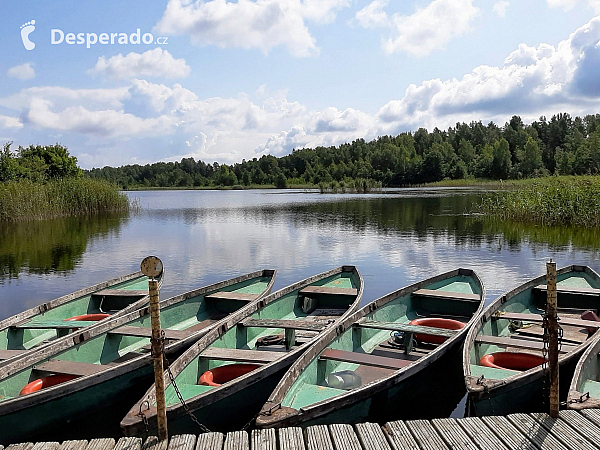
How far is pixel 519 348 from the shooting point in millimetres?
6875

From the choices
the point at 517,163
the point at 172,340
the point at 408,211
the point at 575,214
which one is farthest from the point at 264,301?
the point at 517,163

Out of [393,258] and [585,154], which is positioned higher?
[585,154]

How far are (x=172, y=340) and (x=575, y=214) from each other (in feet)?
63.2

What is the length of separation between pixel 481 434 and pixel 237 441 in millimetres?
2050

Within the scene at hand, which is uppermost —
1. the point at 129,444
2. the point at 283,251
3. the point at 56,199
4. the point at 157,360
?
the point at 56,199

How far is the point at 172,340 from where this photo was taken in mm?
6879

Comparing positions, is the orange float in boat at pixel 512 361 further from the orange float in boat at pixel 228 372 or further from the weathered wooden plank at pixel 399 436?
the orange float in boat at pixel 228 372

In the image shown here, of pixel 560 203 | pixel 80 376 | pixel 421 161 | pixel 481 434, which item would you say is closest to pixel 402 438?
pixel 481 434

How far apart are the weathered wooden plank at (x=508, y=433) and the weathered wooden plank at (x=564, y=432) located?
0.26m

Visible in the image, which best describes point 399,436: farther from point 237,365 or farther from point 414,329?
point 414,329

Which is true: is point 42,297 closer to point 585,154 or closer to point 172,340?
point 172,340

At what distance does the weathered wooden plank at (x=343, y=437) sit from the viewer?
4.11 metres

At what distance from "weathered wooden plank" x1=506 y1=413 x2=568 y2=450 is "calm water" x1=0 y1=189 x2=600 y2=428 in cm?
724

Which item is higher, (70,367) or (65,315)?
(70,367)
